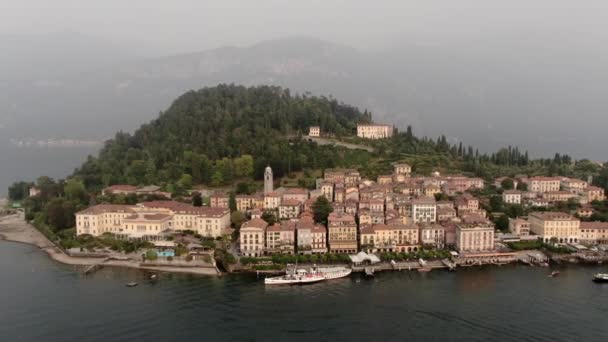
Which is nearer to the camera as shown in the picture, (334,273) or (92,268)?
(334,273)

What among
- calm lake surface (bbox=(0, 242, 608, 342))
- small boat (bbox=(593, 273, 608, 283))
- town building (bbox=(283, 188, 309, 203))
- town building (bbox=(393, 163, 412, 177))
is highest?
town building (bbox=(393, 163, 412, 177))

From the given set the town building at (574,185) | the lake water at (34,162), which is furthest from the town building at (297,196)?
the lake water at (34,162)

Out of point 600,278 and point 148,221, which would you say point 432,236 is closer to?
point 600,278

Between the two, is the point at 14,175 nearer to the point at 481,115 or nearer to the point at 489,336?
the point at 489,336

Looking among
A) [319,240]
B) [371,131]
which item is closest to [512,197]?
[319,240]

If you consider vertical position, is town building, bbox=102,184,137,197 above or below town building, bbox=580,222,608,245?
above

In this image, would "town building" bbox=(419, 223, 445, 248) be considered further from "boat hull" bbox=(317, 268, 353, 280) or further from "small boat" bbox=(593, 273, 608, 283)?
"small boat" bbox=(593, 273, 608, 283)

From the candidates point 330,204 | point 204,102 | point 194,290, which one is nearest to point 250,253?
point 194,290

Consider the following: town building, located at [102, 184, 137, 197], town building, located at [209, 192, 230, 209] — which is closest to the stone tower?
town building, located at [209, 192, 230, 209]
